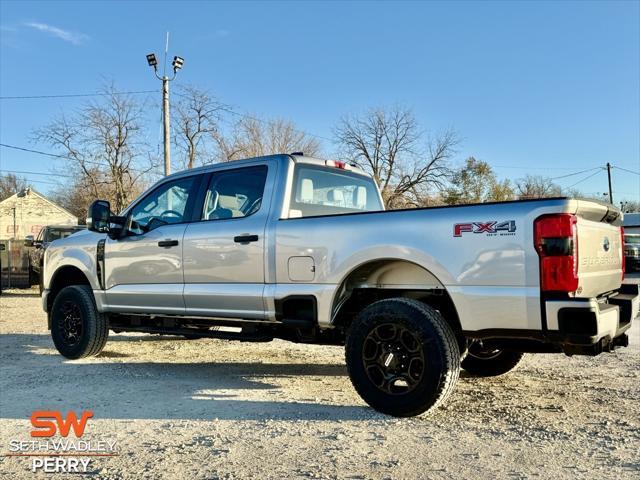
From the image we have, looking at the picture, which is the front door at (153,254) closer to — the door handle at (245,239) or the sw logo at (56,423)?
the door handle at (245,239)

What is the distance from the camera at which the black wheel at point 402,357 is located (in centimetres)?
406

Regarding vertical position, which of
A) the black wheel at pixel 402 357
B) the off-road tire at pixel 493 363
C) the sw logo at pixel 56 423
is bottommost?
the sw logo at pixel 56 423

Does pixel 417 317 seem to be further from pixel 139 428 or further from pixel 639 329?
pixel 639 329

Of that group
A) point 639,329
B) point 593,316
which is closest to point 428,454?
point 593,316

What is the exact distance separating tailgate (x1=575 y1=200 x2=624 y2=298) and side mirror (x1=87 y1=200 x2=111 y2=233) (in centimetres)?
450

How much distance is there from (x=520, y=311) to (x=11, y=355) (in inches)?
239

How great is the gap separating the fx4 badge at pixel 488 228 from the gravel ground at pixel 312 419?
130 cm

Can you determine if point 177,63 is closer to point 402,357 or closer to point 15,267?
point 15,267

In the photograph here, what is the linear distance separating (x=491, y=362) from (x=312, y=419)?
219 centimetres

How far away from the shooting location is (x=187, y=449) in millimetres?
3648

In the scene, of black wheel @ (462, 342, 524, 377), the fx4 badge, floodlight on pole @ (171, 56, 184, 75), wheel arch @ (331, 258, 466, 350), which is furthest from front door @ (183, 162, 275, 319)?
floodlight on pole @ (171, 56, 184, 75)

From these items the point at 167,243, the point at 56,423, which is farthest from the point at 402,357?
the point at 167,243

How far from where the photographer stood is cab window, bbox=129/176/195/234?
Answer: 599 cm

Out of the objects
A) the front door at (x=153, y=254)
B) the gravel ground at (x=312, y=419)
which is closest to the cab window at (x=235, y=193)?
the front door at (x=153, y=254)
